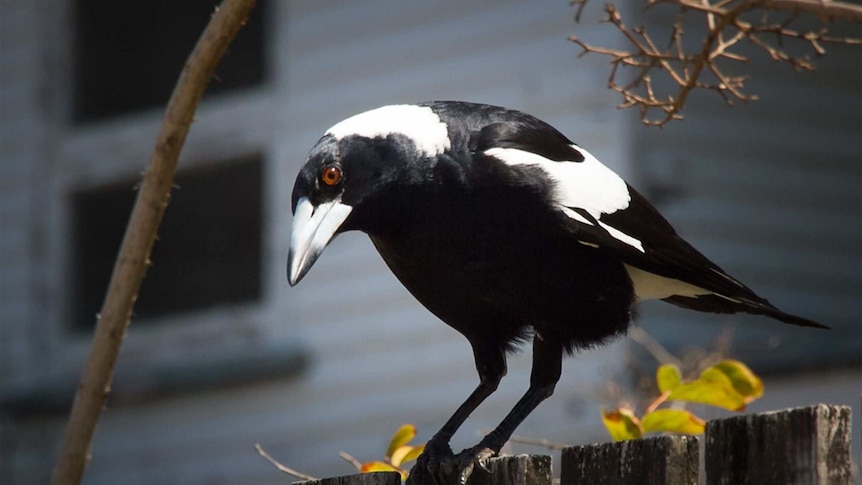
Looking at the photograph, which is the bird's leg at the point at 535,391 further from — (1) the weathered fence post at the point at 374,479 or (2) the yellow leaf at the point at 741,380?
(2) the yellow leaf at the point at 741,380

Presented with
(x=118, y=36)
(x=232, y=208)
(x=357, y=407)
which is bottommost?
(x=357, y=407)

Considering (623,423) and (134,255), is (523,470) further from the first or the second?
(134,255)

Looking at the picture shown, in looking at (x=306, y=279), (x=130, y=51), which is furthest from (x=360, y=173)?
(x=130, y=51)

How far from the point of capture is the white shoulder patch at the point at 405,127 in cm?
321

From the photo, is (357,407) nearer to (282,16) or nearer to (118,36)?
(282,16)

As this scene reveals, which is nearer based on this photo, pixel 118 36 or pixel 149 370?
pixel 149 370

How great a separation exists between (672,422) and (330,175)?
2.91 ft

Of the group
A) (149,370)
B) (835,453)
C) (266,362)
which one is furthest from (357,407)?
(835,453)

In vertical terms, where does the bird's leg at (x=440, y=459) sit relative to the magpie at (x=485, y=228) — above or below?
below

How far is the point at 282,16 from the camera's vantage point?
26.9ft

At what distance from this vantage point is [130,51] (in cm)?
916

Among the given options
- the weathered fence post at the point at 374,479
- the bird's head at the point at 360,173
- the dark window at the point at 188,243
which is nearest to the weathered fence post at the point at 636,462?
the weathered fence post at the point at 374,479

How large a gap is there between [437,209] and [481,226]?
10cm

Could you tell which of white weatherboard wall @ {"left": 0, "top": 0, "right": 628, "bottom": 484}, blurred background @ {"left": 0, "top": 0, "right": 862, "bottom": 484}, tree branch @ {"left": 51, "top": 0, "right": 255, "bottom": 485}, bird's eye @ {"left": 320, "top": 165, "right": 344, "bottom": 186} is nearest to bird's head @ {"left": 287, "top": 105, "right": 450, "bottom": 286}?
bird's eye @ {"left": 320, "top": 165, "right": 344, "bottom": 186}
